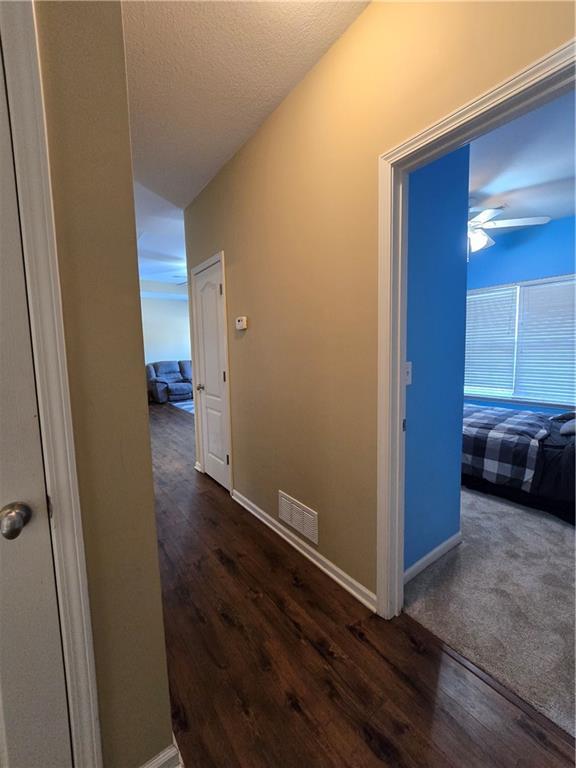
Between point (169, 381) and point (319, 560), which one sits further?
point (169, 381)

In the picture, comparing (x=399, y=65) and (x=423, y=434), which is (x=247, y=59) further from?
(x=423, y=434)

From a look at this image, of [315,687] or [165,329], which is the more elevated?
[165,329]

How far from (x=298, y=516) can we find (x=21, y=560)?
160cm

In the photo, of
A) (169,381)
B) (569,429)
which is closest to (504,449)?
(569,429)

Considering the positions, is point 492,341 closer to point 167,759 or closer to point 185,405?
point 167,759

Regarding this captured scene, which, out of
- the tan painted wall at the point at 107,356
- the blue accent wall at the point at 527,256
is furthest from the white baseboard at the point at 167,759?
the blue accent wall at the point at 527,256

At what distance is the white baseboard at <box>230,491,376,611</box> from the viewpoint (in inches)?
67.0

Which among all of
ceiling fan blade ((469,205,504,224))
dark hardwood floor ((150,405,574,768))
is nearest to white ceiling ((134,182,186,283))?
dark hardwood floor ((150,405,574,768))

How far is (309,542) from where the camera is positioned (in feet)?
6.82

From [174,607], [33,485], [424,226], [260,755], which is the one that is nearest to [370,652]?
[260,755]

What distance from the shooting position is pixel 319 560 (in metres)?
2.00

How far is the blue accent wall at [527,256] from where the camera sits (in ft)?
12.9

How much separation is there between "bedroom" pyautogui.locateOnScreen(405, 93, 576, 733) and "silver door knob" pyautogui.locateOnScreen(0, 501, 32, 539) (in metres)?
1.61

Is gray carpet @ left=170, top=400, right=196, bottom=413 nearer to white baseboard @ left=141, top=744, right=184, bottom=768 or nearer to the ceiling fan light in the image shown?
the ceiling fan light
